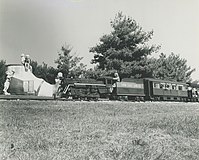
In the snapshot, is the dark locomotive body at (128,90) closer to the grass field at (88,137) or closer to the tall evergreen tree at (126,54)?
the tall evergreen tree at (126,54)

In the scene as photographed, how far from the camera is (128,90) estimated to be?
6633mm

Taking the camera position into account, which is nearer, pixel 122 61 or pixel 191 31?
pixel 191 31

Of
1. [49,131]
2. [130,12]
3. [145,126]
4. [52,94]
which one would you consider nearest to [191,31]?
[130,12]

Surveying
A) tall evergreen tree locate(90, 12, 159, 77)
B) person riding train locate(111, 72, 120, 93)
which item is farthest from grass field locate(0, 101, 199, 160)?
person riding train locate(111, 72, 120, 93)

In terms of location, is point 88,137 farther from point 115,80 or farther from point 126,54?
point 115,80

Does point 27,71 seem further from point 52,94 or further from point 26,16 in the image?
point 52,94

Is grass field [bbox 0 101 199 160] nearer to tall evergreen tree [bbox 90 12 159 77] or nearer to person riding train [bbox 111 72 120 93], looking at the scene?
tall evergreen tree [bbox 90 12 159 77]

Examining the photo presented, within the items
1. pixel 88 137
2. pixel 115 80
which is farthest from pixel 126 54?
pixel 88 137

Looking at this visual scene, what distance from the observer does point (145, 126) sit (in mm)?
2902

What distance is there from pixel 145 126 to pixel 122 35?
2.43 m

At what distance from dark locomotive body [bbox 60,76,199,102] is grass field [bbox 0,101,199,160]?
7.39ft

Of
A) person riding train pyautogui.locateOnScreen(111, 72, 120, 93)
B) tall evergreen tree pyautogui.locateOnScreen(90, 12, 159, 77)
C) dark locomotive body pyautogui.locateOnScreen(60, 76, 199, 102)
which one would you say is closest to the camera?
tall evergreen tree pyautogui.locateOnScreen(90, 12, 159, 77)

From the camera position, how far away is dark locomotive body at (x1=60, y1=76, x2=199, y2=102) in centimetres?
576

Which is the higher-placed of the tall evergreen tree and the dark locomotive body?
the tall evergreen tree
